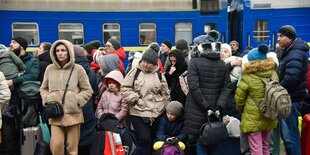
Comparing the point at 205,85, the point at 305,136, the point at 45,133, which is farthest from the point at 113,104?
the point at 305,136

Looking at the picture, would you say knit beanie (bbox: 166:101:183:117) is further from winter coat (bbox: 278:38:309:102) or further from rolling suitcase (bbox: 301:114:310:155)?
rolling suitcase (bbox: 301:114:310:155)

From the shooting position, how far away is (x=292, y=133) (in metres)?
4.96

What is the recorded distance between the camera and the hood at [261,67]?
4.48 meters

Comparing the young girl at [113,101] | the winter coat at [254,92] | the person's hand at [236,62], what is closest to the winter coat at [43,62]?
the young girl at [113,101]

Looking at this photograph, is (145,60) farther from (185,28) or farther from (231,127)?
(185,28)

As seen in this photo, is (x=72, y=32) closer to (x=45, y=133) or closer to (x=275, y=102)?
(x=45, y=133)

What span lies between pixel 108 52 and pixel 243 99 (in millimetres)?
2873

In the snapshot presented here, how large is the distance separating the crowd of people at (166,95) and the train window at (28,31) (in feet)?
19.9

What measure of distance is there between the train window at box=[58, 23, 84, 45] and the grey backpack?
828 centimetres

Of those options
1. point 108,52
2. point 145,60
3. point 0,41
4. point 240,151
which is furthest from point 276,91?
point 0,41

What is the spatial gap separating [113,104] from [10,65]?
159 centimetres

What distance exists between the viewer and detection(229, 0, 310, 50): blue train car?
12.1m

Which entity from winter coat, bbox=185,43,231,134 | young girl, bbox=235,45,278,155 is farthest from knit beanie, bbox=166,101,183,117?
young girl, bbox=235,45,278,155

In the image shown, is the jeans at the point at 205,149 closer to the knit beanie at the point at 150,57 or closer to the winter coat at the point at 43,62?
the knit beanie at the point at 150,57
